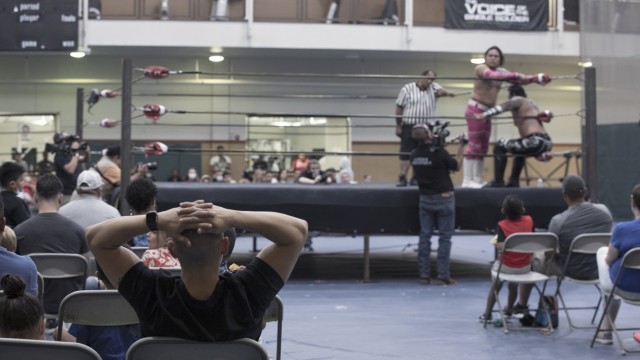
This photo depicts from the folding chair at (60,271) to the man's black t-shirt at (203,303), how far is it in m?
2.35

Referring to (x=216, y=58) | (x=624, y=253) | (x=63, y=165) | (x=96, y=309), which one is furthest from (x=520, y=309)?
(x=216, y=58)

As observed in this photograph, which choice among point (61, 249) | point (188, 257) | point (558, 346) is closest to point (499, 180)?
point (558, 346)

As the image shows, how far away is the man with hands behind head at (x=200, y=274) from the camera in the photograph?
2467 mm

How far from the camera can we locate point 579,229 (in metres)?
6.57

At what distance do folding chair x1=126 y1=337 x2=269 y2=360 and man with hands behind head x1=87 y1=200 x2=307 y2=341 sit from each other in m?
0.03

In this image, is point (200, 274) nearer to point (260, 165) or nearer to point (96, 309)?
point (96, 309)

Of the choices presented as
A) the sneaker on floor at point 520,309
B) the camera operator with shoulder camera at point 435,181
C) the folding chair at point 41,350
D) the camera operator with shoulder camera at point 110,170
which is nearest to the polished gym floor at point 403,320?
the sneaker on floor at point 520,309

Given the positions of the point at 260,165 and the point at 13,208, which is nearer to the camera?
the point at 13,208

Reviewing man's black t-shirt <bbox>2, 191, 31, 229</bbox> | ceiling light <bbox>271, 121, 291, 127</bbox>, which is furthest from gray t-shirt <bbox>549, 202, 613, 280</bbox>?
ceiling light <bbox>271, 121, 291, 127</bbox>

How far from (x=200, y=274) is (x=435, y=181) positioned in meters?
6.23

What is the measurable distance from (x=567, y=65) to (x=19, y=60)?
13113 millimetres

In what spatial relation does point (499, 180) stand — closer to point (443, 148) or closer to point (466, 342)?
point (443, 148)

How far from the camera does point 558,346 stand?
5914 mm

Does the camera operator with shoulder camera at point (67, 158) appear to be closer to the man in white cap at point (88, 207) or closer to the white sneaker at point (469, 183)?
the man in white cap at point (88, 207)
